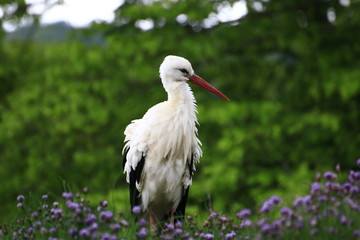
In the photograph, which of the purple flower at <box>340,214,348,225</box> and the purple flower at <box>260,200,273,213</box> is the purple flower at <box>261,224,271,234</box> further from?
the purple flower at <box>340,214,348,225</box>

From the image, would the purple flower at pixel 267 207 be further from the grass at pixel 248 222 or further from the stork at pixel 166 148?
the stork at pixel 166 148

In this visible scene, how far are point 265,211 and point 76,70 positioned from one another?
9.54m

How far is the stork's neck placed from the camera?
5148mm

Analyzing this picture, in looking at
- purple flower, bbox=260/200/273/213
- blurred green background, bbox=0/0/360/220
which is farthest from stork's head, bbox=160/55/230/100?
blurred green background, bbox=0/0/360/220

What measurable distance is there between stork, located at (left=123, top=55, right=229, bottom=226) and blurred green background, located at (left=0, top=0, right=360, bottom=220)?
14.5 feet

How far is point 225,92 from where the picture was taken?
11383 mm

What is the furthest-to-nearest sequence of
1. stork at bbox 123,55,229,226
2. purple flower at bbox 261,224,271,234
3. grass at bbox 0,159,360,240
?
1. stork at bbox 123,55,229,226
2. grass at bbox 0,159,360,240
3. purple flower at bbox 261,224,271,234

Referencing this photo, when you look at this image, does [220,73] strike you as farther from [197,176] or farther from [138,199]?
[138,199]

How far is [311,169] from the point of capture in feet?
35.4

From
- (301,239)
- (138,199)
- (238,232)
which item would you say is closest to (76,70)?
(138,199)

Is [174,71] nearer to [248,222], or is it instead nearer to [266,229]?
[248,222]

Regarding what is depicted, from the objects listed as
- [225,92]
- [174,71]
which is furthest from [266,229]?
[225,92]

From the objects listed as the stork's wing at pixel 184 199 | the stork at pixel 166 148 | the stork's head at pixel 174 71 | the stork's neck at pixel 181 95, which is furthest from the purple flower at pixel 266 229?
the stork's head at pixel 174 71

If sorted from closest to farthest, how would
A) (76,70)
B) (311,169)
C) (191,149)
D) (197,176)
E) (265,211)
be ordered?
(265,211)
(191,149)
(311,169)
(76,70)
(197,176)
